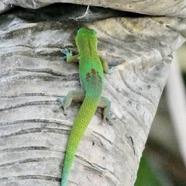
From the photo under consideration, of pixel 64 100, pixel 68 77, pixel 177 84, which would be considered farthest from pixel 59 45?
pixel 177 84

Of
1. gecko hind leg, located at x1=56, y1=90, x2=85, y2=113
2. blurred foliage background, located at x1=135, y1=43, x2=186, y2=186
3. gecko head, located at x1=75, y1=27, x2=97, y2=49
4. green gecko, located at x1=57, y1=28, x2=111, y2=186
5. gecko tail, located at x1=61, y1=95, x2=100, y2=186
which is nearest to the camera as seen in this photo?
gecko tail, located at x1=61, y1=95, x2=100, y2=186

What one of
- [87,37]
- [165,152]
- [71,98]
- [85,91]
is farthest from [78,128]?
[165,152]

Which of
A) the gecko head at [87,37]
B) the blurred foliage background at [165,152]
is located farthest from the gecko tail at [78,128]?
the blurred foliage background at [165,152]

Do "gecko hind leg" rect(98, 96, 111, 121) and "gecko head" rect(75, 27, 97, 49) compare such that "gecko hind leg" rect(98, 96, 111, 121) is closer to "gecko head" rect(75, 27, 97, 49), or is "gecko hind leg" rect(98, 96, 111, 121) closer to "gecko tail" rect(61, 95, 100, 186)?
"gecko tail" rect(61, 95, 100, 186)

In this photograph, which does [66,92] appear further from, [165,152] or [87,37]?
[165,152]

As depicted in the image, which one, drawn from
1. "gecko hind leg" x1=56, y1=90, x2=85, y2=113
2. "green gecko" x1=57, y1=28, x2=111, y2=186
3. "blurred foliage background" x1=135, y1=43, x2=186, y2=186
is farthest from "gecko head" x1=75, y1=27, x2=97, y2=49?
"blurred foliage background" x1=135, y1=43, x2=186, y2=186

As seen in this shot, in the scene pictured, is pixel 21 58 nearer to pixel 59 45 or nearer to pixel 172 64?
pixel 59 45

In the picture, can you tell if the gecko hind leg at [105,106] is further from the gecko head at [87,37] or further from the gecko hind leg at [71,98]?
the gecko head at [87,37]
